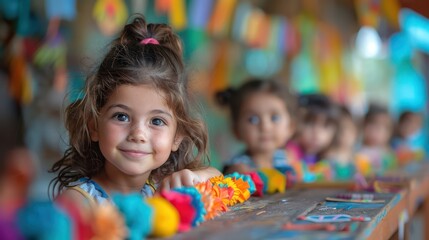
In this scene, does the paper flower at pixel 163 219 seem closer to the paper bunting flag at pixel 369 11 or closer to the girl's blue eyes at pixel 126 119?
the girl's blue eyes at pixel 126 119

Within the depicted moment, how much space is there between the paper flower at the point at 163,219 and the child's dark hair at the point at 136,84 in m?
0.54

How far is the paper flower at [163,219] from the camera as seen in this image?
117cm

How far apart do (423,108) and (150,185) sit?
6980 mm

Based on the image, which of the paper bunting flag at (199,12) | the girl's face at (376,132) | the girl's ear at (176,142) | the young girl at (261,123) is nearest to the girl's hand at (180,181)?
the girl's ear at (176,142)

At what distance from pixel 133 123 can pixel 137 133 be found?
0.03 m

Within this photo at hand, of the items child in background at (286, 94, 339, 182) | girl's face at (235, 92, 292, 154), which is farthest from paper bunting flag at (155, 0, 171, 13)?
child in background at (286, 94, 339, 182)

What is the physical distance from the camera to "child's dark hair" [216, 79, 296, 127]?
2.96 metres

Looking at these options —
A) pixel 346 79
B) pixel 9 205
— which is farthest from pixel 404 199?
pixel 346 79

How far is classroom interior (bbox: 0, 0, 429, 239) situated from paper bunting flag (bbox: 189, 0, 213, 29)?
0.03ft

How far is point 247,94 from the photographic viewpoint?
2943 millimetres

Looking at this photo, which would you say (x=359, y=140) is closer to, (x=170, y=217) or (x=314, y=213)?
(x=314, y=213)

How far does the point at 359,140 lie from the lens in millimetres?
5676

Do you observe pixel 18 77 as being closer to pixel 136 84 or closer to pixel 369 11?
pixel 369 11

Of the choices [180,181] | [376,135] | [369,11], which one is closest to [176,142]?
[180,181]
